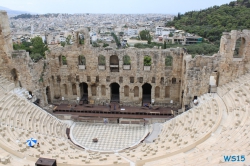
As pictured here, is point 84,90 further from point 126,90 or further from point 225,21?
point 225,21

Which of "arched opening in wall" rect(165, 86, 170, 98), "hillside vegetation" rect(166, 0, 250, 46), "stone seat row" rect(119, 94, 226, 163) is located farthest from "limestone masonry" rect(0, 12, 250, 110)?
"hillside vegetation" rect(166, 0, 250, 46)

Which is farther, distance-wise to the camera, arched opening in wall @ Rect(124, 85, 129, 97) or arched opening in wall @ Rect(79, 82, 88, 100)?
arched opening in wall @ Rect(79, 82, 88, 100)

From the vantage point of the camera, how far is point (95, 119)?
82.1ft

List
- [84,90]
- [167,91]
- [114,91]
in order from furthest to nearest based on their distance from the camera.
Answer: [114,91] < [84,90] < [167,91]

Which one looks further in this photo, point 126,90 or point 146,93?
point 146,93

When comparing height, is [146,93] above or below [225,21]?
below

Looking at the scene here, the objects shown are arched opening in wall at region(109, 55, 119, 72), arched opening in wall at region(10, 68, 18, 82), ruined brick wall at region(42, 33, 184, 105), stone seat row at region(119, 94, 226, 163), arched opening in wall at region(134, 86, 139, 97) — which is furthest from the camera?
arched opening in wall at region(109, 55, 119, 72)

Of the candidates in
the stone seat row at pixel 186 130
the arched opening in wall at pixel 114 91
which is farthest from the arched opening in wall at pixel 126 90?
the stone seat row at pixel 186 130

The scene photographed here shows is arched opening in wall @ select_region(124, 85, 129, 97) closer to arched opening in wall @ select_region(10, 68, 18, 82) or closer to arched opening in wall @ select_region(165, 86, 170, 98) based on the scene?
arched opening in wall @ select_region(165, 86, 170, 98)

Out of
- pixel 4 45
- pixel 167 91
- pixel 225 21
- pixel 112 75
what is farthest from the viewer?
pixel 225 21

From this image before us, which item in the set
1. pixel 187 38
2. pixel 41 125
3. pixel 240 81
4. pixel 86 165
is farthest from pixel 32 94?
pixel 187 38

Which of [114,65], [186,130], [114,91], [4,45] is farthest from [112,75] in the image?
[4,45]

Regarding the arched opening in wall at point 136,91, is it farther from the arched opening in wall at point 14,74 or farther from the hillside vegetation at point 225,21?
the hillside vegetation at point 225,21

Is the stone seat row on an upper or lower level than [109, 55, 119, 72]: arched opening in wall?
lower
